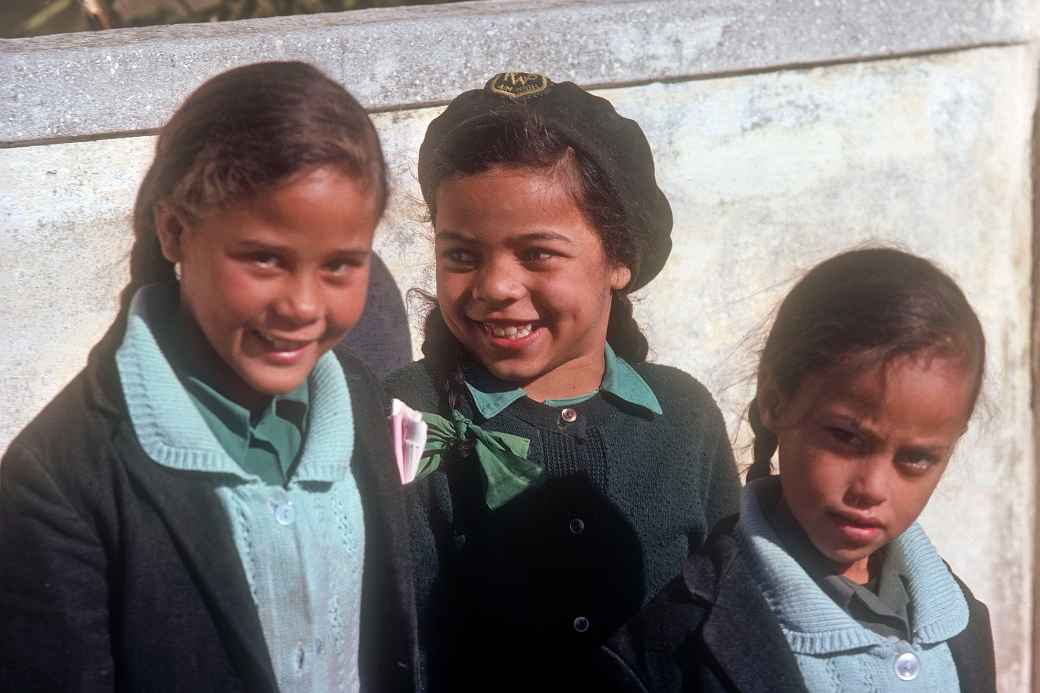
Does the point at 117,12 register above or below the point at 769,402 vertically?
above

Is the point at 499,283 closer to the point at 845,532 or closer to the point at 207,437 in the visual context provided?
the point at 207,437

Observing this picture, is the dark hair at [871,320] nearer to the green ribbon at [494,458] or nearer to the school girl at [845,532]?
the school girl at [845,532]

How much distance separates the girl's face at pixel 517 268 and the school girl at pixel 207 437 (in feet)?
1.20

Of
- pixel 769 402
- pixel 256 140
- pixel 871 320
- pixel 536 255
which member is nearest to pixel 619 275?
pixel 536 255

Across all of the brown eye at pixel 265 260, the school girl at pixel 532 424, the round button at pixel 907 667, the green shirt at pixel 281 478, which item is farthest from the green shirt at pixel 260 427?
the round button at pixel 907 667

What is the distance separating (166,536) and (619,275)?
3.44 feet

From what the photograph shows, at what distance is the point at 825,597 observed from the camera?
196 centimetres

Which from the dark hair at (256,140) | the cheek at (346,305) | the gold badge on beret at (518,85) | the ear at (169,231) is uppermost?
the gold badge on beret at (518,85)

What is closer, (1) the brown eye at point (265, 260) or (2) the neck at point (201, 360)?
(1) the brown eye at point (265, 260)

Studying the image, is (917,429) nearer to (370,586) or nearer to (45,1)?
(370,586)

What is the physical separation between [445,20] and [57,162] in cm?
89

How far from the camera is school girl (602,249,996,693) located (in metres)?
1.92

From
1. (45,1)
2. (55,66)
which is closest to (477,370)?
(55,66)

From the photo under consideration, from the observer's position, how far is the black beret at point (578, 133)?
2340 mm
